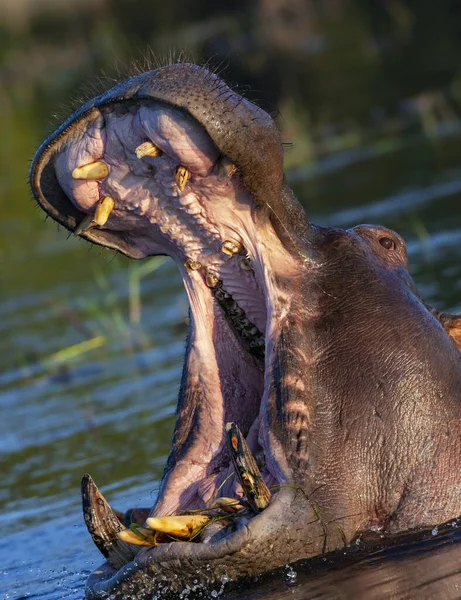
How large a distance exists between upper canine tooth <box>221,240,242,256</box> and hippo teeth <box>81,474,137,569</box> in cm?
83

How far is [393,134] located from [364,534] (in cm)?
998

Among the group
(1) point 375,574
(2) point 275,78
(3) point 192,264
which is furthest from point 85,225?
(2) point 275,78

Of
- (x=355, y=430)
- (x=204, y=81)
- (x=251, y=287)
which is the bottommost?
(x=355, y=430)

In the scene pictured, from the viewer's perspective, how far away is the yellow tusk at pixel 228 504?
3717 millimetres

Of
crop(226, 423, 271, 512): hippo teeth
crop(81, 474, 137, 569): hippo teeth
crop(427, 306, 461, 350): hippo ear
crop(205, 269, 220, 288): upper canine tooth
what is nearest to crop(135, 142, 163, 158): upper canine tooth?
crop(205, 269, 220, 288): upper canine tooth

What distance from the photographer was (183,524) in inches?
145

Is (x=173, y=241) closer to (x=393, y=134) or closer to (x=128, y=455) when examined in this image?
(x=128, y=455)

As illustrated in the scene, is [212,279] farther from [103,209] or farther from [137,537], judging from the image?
[137,537]

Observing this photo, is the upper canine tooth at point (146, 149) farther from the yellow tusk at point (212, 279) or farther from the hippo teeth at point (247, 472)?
the hippo teeth at point (247, 472)

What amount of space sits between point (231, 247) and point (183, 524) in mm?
897

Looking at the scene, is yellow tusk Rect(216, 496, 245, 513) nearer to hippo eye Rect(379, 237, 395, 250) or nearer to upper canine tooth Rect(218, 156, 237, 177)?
upper canine tooth Rect(218, 156, 237, 177)

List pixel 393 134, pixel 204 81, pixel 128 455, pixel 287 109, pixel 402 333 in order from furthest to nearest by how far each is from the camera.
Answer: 1. pixel 287 109
2. pixel 393 134
3. pixel 128 455
4. pixel 402 333
5. pixel 204 81

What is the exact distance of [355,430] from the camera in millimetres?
3877

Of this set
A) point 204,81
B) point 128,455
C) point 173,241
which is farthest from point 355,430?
point 128,455
